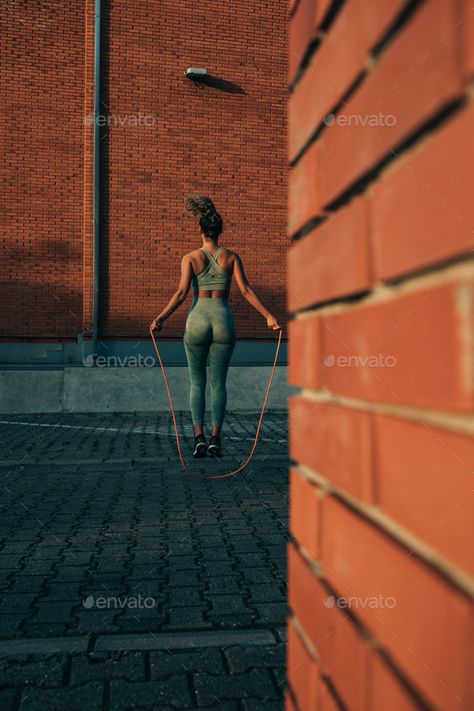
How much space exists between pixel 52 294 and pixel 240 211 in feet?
15.8

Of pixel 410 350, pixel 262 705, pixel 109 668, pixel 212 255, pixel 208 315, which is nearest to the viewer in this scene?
pixel 410 350

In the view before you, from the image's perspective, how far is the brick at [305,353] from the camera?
1.04m

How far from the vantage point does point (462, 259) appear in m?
0.60

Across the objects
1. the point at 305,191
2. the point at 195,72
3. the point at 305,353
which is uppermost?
the point at 195,72

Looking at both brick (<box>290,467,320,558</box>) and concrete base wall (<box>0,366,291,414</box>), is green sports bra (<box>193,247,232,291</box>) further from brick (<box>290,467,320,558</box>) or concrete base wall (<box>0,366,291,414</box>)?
concrete base wall (<box>0,366,291,414</box>)

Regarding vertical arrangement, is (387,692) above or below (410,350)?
below

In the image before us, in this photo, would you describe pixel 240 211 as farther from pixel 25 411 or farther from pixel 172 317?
pixel 25 411

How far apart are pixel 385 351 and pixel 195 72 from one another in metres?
15.0

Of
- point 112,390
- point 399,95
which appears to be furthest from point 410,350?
point 112,390

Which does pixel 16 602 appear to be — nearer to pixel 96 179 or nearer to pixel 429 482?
pixel 429 482

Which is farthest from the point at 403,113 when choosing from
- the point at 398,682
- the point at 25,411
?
the point at 25,411

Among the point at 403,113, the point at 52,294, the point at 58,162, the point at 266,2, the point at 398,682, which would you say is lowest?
the point at 398,682

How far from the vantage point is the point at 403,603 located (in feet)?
2.38

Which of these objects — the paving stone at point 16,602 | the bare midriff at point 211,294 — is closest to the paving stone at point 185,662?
the paving stone at point 16,602
